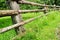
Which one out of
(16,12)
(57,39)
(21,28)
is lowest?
(57,39)

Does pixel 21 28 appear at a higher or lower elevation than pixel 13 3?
lower

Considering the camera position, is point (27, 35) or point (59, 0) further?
point (59, 0)

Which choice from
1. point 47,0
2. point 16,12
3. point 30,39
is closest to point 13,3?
point 16,12

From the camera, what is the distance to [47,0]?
81.6 feet

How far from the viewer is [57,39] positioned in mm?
5219

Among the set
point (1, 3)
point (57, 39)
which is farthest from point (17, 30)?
point (1, 3)

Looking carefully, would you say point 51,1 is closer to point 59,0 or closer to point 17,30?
point 59,0

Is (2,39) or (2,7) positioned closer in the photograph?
(2,39)

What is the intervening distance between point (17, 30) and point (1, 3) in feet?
42.7

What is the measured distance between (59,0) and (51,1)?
4.29 feet

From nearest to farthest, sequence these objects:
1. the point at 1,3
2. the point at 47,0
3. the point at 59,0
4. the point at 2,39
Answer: the point at 2,39 → the point at 1,3 → the point at 47,0 → the point at 59,0

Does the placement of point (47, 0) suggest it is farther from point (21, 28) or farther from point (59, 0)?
point (21, 28)

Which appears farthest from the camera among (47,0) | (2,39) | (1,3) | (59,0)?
(59,0)

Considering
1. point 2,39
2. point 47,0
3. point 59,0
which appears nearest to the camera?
point 2,39
